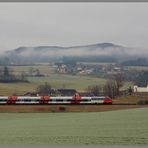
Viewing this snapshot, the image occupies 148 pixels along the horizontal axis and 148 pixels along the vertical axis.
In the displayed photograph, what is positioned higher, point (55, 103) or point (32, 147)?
point (32, 147)

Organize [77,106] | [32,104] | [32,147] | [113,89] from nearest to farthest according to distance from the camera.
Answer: [32,147]
[77,106]
[32,104]
[113,89]

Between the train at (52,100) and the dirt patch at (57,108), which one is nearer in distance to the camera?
the dirt patch at (57,108)

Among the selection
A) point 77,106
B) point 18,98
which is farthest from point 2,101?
point 77,106

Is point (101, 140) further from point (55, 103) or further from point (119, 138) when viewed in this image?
point (55, 103)

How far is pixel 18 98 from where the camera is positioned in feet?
254

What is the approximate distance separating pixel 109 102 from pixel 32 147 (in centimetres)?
6149

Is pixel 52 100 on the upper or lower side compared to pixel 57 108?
upper

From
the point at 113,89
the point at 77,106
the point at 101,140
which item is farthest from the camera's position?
the point at 113,89

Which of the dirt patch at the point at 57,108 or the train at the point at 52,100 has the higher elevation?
the train at the point at 52,100

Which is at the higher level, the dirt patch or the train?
the train

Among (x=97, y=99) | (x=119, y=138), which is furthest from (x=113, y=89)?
(x=119, y=138)

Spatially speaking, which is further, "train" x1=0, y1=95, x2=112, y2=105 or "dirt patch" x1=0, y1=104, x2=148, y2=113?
"train" x1=0, y1=95, x2=112, y2=105

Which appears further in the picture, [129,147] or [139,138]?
[139,138]

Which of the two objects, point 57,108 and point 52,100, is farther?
point 52,100
